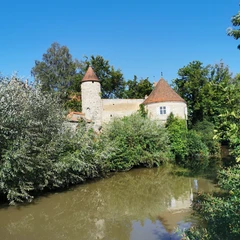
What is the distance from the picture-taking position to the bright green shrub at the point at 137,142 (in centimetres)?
1986

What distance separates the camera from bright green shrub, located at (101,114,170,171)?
65.2 feet

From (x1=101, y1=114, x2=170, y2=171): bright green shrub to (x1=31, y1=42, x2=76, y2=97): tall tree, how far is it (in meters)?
21.4

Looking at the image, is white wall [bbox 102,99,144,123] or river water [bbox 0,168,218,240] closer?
river water [bbox 0,168,218,240]

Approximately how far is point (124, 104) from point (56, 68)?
577 inches

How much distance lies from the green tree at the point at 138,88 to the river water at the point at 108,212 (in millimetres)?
24438

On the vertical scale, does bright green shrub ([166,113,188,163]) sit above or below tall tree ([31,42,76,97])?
below

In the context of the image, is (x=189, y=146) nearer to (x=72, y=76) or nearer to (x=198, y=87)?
(x=198, y=87)

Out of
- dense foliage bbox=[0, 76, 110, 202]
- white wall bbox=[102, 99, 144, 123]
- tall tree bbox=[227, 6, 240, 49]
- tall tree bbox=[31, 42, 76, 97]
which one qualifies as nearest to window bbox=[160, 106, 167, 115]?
white wall bbox=[102, 99, 144, 123]

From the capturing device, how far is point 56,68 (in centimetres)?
4041

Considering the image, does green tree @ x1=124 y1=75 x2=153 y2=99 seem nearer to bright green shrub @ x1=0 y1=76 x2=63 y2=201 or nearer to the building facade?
the building facade

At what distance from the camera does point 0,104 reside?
1095 cm

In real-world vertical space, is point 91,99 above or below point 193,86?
below

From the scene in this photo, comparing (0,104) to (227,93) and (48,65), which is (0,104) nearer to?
(227,93)

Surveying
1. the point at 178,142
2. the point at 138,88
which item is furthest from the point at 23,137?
the point at 138,88
